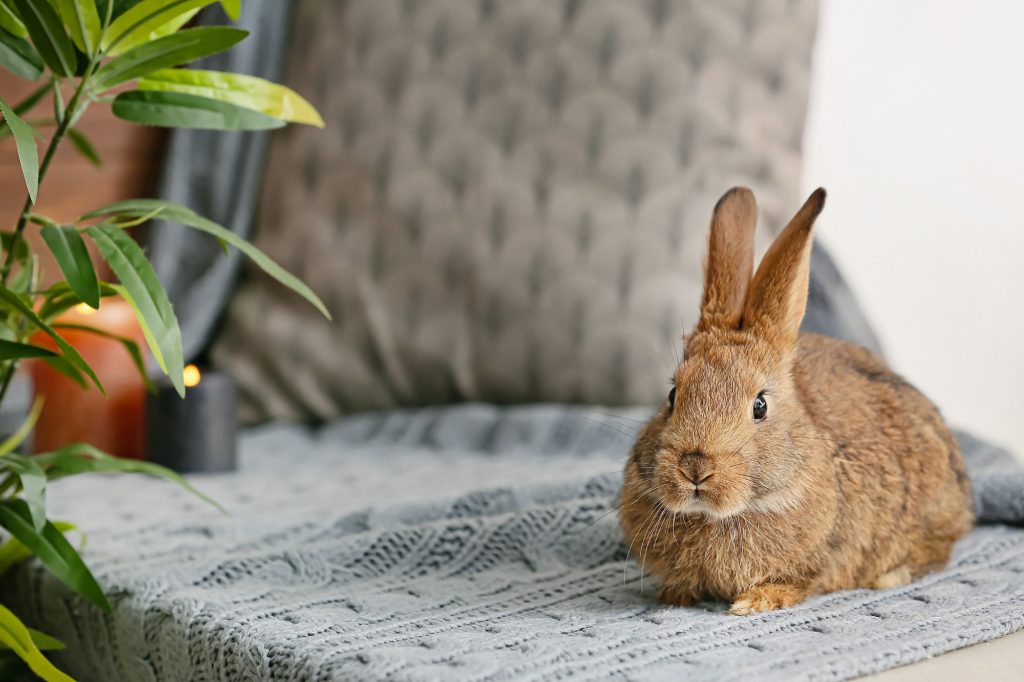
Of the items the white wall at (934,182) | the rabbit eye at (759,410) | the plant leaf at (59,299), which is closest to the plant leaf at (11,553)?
the plant leaf at (59,299)

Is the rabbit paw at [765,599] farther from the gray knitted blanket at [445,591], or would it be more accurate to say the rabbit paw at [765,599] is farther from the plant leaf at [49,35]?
the plant leaf at [49,35]

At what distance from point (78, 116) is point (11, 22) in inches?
3.3

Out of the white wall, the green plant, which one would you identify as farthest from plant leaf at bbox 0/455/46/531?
the white wall

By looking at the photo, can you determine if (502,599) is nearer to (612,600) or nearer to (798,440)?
(612,600)

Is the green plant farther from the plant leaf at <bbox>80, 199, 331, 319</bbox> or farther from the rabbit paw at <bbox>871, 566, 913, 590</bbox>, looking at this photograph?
the rabbit paw at <bbox>871, 566, 913, 590</bbox>

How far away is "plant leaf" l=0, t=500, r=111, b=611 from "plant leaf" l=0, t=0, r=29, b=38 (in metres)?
0.36

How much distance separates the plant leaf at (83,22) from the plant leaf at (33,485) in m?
0.31

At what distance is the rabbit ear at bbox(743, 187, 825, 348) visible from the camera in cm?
75

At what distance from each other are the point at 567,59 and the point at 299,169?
437mm

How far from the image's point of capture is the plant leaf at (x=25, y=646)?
31.4 inches

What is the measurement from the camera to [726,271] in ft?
2.64

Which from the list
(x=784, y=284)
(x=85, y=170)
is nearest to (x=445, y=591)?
(x=784, y=284)

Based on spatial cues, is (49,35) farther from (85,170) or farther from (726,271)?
(85,170)

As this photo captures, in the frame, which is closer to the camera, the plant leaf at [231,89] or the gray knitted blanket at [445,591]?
the gray knitted blanket at [445,591]
